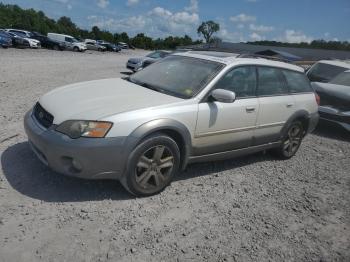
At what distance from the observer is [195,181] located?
4688 millimetres

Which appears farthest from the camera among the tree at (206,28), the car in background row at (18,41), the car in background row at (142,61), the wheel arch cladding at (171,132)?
the tree at (206,28)

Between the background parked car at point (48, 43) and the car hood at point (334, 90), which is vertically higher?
the car hood at point (334, 90)

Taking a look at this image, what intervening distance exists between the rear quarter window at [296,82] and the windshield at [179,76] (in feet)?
5.40

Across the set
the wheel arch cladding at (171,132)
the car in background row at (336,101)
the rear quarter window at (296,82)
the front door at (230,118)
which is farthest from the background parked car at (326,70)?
the wheel arch cladding at (171,132)

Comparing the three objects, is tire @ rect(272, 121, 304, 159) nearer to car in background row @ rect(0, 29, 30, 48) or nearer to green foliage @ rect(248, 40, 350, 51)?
car in background row @ rect(0, 29, 30, 48)

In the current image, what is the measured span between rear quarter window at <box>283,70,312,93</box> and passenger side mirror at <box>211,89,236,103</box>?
1.84m

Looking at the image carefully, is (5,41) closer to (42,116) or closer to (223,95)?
(42,116)

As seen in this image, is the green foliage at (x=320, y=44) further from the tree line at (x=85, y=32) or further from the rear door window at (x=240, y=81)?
the rear door window at (x=240, y=81)

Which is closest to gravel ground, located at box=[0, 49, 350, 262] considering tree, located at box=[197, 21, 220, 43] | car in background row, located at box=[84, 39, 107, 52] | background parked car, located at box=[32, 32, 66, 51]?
background parked car, located at box=[32, 32, 66, 51]

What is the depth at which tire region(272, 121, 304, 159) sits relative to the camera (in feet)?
19.1

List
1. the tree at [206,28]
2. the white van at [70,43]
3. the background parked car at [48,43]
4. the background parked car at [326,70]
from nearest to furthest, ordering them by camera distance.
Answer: the background parked car at [326,70], the background parked car at [48,43], the white van at [70,43], the tree at [206,28]

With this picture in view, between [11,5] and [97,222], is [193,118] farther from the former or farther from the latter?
[11,5]

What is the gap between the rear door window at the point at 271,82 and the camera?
509 centimetres

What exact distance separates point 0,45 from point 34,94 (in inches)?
827
